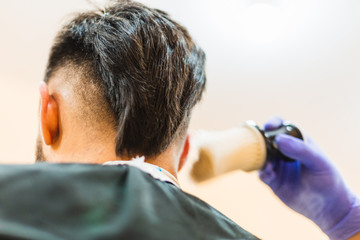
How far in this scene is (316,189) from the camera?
122cm

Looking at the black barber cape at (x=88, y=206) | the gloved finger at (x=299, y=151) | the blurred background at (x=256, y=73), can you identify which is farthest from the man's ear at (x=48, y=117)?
the blurred background at (x=256, y=73)

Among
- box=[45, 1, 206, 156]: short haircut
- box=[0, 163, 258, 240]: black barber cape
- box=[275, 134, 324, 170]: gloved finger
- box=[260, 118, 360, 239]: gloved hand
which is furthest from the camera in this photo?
box=[260, 118, 360, 239]: gloved hand

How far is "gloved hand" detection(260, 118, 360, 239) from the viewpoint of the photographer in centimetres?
119

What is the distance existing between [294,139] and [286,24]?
1.09 metres

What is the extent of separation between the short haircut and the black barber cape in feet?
0.60

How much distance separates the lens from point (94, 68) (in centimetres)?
86

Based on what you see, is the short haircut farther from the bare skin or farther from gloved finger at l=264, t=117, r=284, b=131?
gloved finger at l=264, t=117, r=284, b=131

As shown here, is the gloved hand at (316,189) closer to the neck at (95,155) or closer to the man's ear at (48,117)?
the neck at (95,155)

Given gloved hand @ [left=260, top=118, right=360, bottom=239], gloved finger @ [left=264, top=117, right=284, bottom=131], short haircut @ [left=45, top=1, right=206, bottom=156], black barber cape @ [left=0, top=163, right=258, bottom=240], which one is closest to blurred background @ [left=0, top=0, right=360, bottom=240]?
gloved hand @ [left=260, top=118, right=360, bottom=239]

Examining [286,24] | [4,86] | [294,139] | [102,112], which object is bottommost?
[4,86]

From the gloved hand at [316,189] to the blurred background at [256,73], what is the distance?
0.83 metres

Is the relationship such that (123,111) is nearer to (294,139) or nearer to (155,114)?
(155,114)

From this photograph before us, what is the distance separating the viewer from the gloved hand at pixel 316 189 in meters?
1.19

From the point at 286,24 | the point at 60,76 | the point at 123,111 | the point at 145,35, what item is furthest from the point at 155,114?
the point at 286,24
